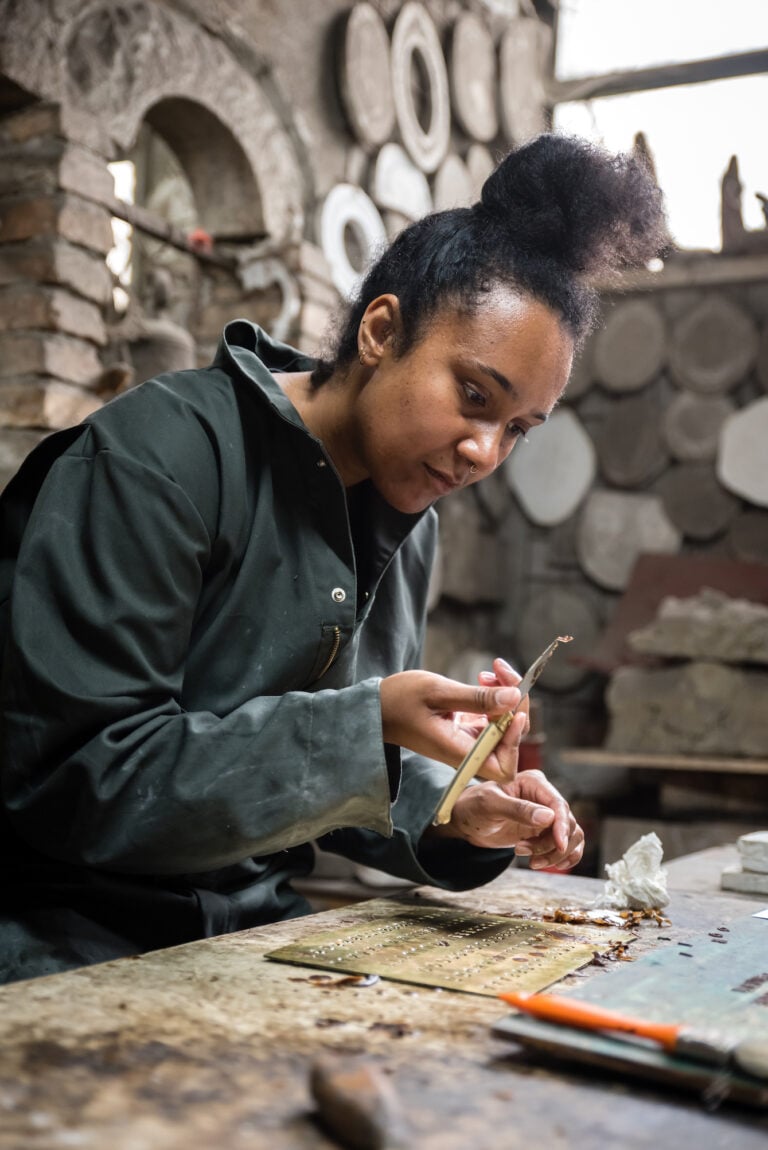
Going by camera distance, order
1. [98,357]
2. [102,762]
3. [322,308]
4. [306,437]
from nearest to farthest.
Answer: [102,762] < [306,437] < [98,357] < [322,308]

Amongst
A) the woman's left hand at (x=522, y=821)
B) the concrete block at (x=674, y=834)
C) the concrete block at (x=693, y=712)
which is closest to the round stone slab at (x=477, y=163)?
the concrete block at (x=693, y=712)

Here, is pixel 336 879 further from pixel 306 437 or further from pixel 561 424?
pixel 561 424

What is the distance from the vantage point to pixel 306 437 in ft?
4.96

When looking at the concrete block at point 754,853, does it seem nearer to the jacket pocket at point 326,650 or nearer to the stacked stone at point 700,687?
the jacket pocket at point 326,650

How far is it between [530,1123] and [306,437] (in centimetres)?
96

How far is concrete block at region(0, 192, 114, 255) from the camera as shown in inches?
121

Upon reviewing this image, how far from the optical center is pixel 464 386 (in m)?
1.47

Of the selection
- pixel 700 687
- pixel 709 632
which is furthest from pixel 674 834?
pixel 709 632

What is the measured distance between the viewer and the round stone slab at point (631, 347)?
6070 mm

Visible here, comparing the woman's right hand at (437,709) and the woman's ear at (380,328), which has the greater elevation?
the woman's ear at (380,328)

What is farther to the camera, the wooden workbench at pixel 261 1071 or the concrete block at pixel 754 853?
the concrete block at pixel 754 853

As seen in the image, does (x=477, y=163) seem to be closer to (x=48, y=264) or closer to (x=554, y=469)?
(x=554, y=469)

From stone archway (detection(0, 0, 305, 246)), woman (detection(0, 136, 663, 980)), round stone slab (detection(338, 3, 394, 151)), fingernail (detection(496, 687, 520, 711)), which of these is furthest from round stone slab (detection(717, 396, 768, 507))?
fingernail (detection(496, 687, 520, 711))

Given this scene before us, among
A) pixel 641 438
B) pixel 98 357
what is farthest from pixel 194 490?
pixel 641 438
